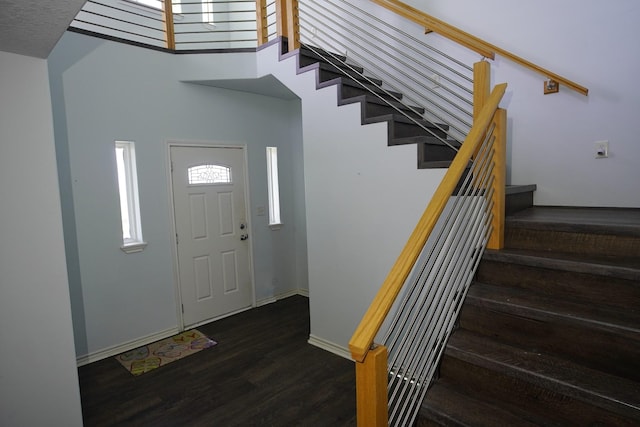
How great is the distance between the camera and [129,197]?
140 inches

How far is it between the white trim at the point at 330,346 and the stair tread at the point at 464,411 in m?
1.60

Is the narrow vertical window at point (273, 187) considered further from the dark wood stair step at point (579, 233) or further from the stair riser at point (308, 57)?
the dark wood stair step at point (579, 233)

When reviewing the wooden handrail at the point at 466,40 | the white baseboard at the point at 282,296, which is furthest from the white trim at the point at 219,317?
the wooden handrail at the point at 466,40

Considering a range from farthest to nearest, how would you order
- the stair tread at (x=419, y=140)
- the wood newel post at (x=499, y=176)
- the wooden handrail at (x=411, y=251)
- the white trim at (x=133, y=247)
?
the white trim at (x=133, y=247)
the stair tread at (x=419, y=140)
the wood newel post at (x=499, y=176)
the wooden handrail at (x=411, y=251)

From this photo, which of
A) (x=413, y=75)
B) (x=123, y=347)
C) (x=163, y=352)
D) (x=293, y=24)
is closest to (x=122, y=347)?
(x=123, y=347)

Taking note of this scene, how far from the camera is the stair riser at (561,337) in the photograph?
149 centimetres

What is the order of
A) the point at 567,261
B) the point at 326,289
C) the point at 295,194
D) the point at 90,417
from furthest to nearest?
the point at 295,194, the point at 326,289, the point at 90,417, the point at 567,261

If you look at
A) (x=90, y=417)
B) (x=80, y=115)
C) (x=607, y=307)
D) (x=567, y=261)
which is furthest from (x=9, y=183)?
(x=607, y=307)

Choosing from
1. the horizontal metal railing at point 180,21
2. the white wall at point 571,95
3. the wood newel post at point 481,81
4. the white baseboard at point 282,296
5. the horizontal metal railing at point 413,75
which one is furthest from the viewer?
the white baseboard at point 282,296

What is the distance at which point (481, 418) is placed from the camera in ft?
4.94

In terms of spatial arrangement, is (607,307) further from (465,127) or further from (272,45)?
(272,45)

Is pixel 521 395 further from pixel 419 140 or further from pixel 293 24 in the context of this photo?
pixel 293 24

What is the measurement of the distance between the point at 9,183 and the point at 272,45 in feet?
7.93

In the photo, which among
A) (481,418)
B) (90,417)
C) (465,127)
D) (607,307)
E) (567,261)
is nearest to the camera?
(481,418)
